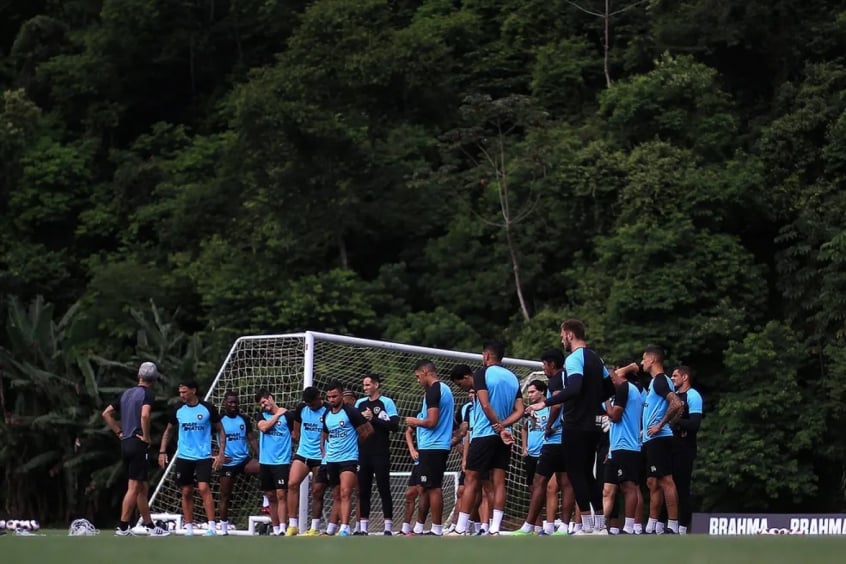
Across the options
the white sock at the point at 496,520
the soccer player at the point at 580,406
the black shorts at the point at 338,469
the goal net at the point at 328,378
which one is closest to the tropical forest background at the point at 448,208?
the goal net at the point at 328,378

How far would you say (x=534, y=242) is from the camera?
1278 inches

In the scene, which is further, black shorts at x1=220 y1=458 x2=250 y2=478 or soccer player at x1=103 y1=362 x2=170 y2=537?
black shorts at x1=220 y1=458 x2=250 y2=478

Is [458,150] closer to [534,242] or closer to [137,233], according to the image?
[534,242]

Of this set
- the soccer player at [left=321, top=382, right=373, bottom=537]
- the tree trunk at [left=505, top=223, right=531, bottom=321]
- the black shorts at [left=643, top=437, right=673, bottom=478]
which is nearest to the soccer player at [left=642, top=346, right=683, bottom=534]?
the black shorts at [left=643, top=437, right=673, bottom=478]

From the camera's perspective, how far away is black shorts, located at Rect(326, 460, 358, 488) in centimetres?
1611

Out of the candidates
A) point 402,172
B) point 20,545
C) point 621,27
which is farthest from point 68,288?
point 20,545

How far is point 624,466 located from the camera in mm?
14969

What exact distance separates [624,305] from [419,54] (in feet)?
31.7

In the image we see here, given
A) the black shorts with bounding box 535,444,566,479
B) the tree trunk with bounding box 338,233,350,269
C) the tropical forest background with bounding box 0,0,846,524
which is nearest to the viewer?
the black shorts with bounding box 535,444,566,479

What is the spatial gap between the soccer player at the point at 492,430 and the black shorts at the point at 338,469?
7.50 feet

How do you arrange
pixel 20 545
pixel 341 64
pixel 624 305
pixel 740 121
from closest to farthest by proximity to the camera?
pixel 20 545
pixel 624 305
pixel 740 121
pixel 341 64

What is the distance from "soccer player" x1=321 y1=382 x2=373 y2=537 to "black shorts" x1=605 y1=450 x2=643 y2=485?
9.68ft

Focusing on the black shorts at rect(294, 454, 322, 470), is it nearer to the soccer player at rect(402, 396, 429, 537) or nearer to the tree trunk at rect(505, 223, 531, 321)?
the soccer player at rect(402, 396, 429, 537)

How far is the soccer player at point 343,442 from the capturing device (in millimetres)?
15984
